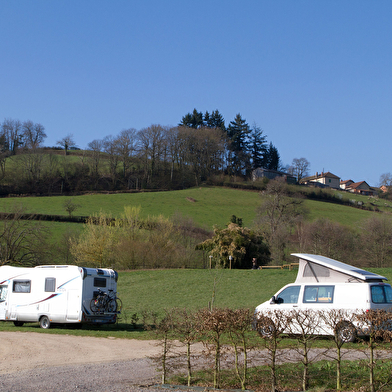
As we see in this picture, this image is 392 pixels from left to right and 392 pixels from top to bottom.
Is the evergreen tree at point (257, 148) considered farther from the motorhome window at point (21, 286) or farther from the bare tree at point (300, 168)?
the motorhome window at point (21, 286)

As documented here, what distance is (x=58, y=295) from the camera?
60.7 ft

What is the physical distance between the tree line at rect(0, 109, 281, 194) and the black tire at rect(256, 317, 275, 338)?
254 ft

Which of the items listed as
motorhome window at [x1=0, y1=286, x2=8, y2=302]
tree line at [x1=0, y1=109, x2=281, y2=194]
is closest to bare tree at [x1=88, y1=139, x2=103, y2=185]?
tree line at [x1=0, y1=109, x2=281, y2=194]

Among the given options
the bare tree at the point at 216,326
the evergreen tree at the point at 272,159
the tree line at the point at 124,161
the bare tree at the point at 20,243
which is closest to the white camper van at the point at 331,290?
the bare tree at the point at 216,326

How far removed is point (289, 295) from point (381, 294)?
2864 mm

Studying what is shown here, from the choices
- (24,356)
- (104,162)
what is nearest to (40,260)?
(24,356)

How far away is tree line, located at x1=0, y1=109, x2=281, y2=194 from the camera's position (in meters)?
83.3

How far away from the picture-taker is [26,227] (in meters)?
41.1

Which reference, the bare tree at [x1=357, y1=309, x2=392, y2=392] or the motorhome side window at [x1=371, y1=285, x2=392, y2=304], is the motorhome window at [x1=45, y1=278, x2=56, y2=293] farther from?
the bare tree at [x1=357, y1=309, x2=392, y2=392]

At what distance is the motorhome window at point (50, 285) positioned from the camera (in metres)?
18.8

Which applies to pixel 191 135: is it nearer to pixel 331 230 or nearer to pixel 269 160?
pixel 269 160

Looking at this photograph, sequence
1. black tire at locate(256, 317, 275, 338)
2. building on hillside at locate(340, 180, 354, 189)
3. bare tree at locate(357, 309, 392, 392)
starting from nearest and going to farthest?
bare tree at locate(357, 309, 392, 392) → black tire at locate(256, 317, 275, 338) → building on hillside at locate(340, 180, 354, 189)

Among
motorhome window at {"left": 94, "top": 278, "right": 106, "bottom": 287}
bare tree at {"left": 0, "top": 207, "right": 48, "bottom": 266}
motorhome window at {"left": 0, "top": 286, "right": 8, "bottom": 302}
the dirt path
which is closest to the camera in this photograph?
the dirt path

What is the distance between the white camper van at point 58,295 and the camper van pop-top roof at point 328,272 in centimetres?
894
